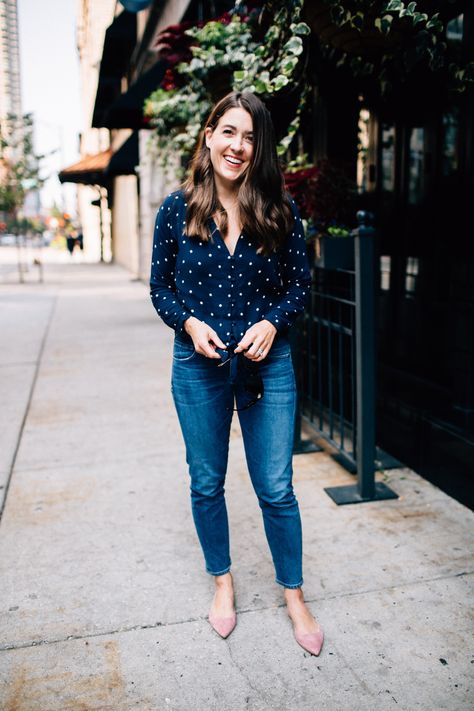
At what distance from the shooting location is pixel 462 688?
6.95ft

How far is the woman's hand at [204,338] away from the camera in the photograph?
2.14 meters

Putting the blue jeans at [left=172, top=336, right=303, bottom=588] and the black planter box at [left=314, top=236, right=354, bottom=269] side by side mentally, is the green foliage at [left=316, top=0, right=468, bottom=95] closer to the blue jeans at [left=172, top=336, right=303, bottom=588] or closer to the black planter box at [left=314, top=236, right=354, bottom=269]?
the black planter box at [left=314, top=236, right=354, bottom=269]

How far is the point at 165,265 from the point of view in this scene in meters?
2.33

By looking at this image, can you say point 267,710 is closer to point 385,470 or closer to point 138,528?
point 138,528

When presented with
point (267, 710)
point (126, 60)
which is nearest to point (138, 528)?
point (267, 710)

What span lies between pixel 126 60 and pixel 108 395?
17.2 m

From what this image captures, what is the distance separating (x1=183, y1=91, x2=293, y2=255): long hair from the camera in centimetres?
220

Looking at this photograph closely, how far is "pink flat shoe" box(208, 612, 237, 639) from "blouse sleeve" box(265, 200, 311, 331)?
1112 millimetres

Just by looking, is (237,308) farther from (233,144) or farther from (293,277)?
(233,144)

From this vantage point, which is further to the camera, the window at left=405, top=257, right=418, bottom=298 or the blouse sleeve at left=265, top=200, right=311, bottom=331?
the window at left=405, top=257, right=418, bottom=298

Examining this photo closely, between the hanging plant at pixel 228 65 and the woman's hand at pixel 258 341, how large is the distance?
1.76 meters

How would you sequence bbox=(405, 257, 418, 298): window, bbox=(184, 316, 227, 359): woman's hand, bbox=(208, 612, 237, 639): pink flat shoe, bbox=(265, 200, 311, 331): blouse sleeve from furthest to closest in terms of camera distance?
1. bbox=(405, 257, 418, 298): window
2. bbox=(208, 612, 237, 639): pink flat shoe
3. bbox=(265, 200, 311, 331): blouse sleeve
4. bbox=(184, 316, 227, 359): woman's hand

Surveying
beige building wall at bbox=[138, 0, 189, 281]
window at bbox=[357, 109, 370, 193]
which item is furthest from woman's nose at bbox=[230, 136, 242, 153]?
beige building wall at bbox=[138, 0, 189, 281]

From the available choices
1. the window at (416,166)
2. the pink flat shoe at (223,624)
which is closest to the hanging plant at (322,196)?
the window at (416,166)
